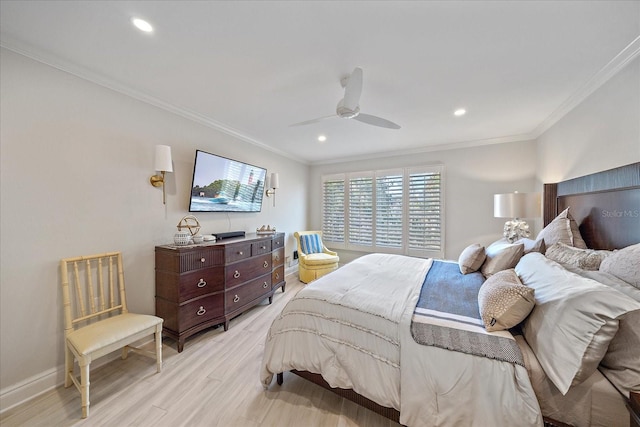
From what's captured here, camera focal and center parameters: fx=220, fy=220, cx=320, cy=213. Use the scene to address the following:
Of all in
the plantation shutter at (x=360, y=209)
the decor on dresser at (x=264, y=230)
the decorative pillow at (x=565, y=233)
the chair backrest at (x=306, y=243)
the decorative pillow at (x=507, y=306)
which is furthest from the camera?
the plantation shutter at (x=360, y=209)

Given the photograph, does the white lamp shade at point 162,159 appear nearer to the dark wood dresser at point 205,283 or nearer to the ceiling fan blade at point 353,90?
the dark wood dresser at point 205,283

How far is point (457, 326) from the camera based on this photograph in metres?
1.32

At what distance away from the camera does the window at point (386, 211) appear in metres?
4.14

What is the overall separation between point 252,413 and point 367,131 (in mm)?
3429

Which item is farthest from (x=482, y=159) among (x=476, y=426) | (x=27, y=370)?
(x=27, y=370)

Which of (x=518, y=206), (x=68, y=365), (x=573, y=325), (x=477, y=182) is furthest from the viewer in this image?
(x=477, y=182)

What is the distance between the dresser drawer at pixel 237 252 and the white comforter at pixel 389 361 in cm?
121

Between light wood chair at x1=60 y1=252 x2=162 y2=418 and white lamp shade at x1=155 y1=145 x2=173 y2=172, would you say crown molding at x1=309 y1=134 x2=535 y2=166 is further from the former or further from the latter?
light wood chair at x1=60 y1=252 x2=162 y2=418

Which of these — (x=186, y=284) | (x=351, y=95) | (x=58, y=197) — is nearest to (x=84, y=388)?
(x=186, y=284)

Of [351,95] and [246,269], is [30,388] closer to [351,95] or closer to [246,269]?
[246,269]

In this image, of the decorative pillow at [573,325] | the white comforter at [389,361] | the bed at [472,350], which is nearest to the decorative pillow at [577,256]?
the bed at [472,350]

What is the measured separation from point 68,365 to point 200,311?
96 centimetres

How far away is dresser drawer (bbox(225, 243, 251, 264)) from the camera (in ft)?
8.64

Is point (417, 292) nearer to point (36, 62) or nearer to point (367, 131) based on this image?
point (367, 131)
